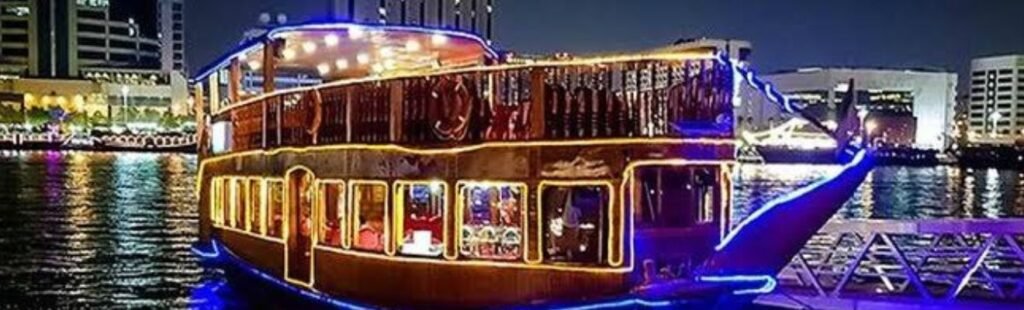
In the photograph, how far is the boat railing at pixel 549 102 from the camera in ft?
45.8

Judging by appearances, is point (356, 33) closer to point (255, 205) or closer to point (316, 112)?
point (316, 112)

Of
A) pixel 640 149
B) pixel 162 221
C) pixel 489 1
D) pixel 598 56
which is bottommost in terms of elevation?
pixel 162 221

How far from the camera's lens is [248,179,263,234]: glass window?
21.2 meters

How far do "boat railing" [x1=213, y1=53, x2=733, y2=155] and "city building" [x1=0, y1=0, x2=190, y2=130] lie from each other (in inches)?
6232

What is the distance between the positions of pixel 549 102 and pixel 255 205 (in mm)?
8757

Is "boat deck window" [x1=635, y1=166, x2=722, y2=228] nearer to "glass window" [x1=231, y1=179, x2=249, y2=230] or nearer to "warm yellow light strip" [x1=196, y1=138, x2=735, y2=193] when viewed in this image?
"warm yellow light strip" [x1=196, y1=138, x2=735, y2=193]

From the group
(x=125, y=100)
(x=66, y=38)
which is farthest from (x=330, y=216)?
(x=66, y=38)

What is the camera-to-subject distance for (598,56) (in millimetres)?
14398

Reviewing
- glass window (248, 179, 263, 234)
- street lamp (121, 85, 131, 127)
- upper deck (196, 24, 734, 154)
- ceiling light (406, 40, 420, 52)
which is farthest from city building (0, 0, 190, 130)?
upper deck (196, 24, 734, 154)

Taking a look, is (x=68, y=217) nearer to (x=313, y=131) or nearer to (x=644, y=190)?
(x=313, y=131)

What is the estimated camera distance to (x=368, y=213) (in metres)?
17.3

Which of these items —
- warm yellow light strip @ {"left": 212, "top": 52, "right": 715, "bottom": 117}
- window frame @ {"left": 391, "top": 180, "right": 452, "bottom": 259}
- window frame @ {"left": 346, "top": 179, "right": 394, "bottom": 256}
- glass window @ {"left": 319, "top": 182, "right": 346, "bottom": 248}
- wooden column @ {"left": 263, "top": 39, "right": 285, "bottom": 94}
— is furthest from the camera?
wooden column @ {"left": 263, "top": 39, "right": 285, "bottom": 94}

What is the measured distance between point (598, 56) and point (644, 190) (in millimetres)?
1554

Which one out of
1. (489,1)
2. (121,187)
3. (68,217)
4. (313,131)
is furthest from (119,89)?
(313,131)
